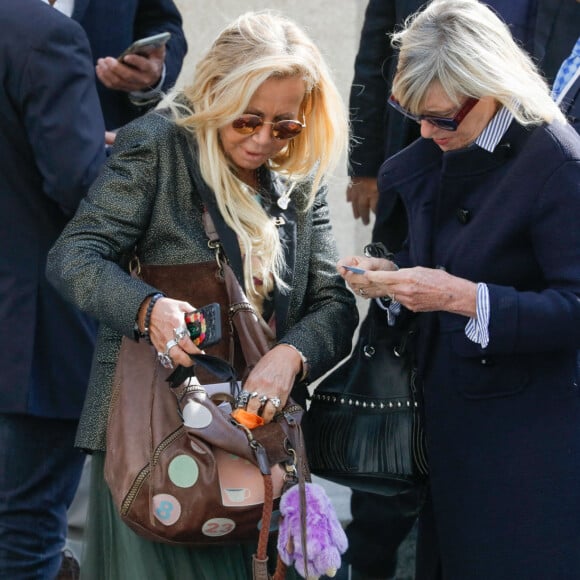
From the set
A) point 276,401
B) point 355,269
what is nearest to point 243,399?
point 276,401

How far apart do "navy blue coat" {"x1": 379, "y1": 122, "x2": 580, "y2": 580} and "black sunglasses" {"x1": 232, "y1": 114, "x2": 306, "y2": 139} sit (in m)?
0.37

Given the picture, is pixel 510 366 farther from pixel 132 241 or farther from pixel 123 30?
pixel 123 30

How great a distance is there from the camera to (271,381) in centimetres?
263

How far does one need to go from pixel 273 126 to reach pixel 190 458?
83 cm

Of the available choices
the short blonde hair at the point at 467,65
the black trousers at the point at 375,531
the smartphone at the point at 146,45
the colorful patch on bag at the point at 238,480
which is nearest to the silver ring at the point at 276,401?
the colorful patch on bag at the point at 238,480

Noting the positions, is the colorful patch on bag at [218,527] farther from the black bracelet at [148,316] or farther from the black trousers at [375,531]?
the black trousers at [375,531]

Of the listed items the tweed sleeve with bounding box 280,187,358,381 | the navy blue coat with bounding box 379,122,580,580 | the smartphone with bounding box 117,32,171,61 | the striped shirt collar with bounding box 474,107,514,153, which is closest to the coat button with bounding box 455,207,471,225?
the navy blue coat with bounding box 379,122,580,580

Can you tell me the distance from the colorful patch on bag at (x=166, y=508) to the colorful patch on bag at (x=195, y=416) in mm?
157

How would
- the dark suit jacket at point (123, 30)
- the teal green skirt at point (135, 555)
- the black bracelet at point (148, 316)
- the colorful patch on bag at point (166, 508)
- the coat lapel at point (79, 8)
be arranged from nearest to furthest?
the colorful patch on bag at point (166, 508)
the black bracelet at point (148, 316)
the teal green skirt at point (135, 555)
the coat lapel at point (79, 8)
the dark suit jacket at point (123, 30)

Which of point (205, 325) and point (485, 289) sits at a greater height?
point (485, 289)

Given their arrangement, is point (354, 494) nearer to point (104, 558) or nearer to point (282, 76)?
point (104, 558)

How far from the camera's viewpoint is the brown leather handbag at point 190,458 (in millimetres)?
2438

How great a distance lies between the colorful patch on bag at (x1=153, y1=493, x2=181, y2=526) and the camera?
2.43 metres

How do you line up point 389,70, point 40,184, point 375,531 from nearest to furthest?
1. point 40,184
2. point 375,531
3. point 389,70
